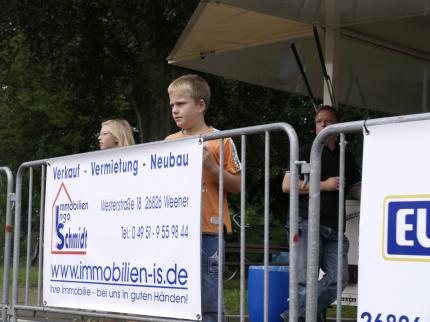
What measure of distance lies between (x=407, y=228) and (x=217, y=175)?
4.59 ft

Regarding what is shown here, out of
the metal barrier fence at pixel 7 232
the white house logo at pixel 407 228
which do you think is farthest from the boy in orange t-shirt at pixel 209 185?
the metal barrier fence at pixel 7 232

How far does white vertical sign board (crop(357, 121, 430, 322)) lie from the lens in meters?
3.70

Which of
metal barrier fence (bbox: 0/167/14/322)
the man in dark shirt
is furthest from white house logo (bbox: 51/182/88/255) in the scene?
the man in dark shirt

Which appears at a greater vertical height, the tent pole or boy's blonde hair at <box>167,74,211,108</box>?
the tent pole

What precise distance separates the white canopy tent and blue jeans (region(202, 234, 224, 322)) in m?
3.17

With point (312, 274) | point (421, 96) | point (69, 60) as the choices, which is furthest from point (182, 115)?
point (69, 60)

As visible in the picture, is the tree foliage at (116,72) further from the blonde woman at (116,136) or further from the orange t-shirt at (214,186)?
the orange t-shirt at (214,186)

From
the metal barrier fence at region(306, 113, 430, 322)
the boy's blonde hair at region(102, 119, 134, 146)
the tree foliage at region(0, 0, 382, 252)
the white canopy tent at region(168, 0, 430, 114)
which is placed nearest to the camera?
the metal barrier fence at region(306, 113, 430, 322)

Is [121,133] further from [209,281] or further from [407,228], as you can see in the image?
[407,228]

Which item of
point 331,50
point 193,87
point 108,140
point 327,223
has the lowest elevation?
point 327,223

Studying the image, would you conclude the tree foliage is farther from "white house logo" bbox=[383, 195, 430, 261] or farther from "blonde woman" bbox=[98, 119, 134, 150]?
"white house logo" bbox=[383, 195, 430, 261]

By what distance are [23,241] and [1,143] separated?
20.4 metres

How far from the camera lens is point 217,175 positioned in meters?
4.86

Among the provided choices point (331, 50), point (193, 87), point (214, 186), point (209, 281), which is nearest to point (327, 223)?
point (214, 186)
